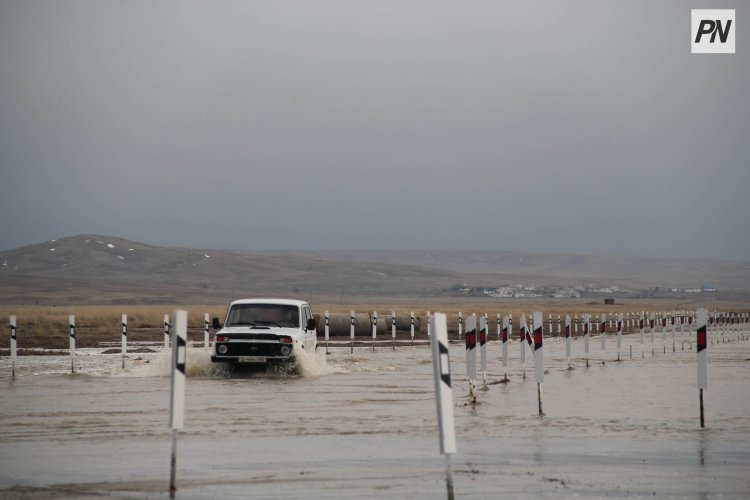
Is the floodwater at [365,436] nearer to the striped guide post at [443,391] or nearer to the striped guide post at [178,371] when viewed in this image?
the striped guide post at [178,371]

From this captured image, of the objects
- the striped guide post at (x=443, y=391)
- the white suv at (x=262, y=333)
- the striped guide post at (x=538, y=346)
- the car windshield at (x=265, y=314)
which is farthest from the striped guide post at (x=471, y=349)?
the striped guide post at (x=443, y=391)

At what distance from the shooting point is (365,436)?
48.1ft

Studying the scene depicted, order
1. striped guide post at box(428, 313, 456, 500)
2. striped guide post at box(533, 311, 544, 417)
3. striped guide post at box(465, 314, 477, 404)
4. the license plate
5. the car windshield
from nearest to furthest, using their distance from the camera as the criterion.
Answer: striped guide post at box(428, 313, 456, 500)
striped guide post at box(533, 311, 544, 417)
striped guide post at box(465, 314, 477, 404)
the license plate
the car windshield

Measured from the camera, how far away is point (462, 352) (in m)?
37.1

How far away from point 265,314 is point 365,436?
12.4 meters

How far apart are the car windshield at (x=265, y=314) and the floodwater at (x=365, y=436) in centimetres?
102

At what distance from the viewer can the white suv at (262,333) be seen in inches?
996

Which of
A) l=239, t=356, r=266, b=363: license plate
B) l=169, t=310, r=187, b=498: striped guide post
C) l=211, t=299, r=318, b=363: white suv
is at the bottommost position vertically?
l=239, t=356, r=266, b=363: license plate

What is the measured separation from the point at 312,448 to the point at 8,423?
4.71 m

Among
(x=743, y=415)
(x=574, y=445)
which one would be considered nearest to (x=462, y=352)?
(x=743, y=415)

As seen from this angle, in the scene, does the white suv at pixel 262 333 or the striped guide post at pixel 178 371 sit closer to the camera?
the striped guide post at pixel 178 371

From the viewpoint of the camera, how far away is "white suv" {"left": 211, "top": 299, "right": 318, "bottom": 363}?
996 inches

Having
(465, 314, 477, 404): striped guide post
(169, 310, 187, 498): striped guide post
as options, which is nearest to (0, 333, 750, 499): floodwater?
(465, 314, 477, 404): striped guide post

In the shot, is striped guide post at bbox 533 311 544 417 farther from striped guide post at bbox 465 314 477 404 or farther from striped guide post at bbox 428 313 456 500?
striped guide post at bbox 428 313 456 500
